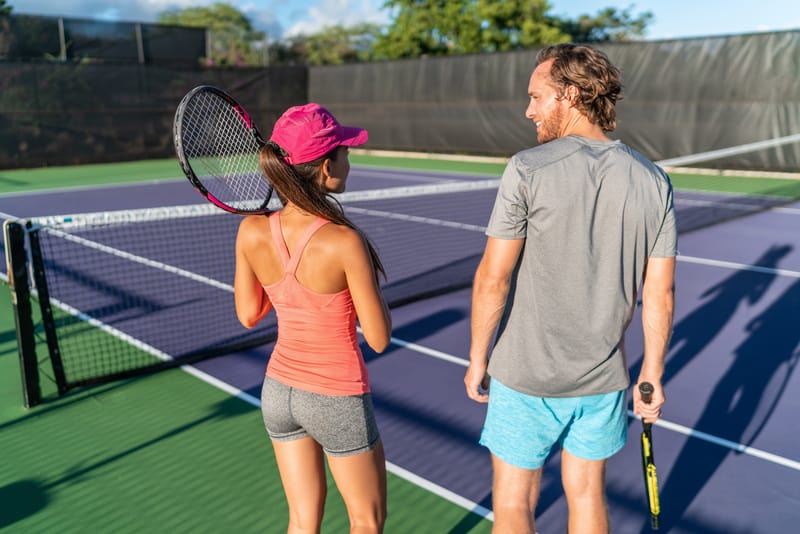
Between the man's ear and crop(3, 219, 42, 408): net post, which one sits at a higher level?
the man's ear

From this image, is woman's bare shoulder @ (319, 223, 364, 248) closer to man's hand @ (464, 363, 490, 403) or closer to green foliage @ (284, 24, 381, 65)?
man's hand @ (464, 363, 490, 403)

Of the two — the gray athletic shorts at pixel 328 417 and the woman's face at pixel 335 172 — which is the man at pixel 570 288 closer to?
the gray athletic shorts at pixel 328 417

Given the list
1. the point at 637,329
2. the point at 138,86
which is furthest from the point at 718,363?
the point at 138,86

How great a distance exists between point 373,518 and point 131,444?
2.18m

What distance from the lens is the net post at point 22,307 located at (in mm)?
3982

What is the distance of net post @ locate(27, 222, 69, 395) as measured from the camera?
4176 millimetres

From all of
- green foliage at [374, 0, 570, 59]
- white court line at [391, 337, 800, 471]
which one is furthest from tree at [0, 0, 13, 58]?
white court line at [391, 337, 800, 471]

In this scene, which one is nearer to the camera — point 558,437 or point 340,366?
point 340,366

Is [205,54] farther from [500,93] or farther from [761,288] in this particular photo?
[761,288]

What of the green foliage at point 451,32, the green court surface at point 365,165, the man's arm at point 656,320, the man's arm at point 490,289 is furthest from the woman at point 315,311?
the green foliage at point 451,32

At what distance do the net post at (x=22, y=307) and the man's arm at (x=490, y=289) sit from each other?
9.88 ft

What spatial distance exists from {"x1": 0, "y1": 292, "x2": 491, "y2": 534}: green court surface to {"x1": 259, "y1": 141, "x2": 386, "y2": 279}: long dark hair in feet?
5.50

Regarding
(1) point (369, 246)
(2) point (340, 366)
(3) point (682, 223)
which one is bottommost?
(3) point (682, 223)

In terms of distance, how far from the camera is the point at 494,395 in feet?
7.44
